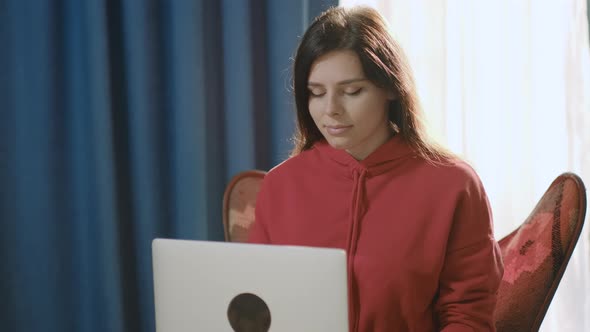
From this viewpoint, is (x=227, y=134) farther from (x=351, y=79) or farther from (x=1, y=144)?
(x=351, y=79)

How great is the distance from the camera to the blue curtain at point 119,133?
1.91 metres

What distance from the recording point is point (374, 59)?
46.7 inches

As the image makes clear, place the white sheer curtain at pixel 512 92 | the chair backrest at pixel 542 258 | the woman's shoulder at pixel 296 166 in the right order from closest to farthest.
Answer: the chair backrest at pixel 542 258 → the woman's shoulder at pixel 296 166 → the white sheer curtain at pixel 512 92

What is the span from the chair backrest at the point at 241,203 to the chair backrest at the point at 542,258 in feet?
2.31

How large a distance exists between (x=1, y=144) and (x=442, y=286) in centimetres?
132

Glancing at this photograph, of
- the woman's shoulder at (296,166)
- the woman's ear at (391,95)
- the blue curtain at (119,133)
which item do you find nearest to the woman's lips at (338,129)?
the woman's ear at (391,95)

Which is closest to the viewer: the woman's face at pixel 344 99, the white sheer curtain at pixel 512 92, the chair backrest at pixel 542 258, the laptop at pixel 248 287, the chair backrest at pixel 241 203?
the laptop at pixel 248 287

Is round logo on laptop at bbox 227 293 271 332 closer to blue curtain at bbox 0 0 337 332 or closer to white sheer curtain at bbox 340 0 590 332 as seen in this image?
blue curtain at bbox 0 0 337 332

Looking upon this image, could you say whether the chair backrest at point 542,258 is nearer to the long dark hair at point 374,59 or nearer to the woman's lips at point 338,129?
the long dark hair at point 374,59

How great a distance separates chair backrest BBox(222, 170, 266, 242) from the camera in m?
1.83

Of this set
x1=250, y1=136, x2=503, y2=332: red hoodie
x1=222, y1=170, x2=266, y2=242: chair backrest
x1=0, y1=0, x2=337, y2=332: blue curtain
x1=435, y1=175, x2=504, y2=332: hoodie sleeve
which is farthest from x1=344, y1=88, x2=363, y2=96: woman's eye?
x1=0, y1=0, x2=337, y2=332: blue curtain

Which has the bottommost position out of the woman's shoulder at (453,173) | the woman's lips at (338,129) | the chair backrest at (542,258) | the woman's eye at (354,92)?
the chair backrest at (542,258)

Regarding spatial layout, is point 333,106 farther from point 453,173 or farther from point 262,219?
point 262,219

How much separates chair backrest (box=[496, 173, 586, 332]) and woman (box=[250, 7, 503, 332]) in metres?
0.12
